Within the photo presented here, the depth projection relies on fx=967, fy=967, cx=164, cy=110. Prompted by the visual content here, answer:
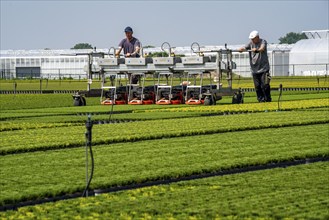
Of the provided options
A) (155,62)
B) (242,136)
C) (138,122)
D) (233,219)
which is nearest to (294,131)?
(242,136)

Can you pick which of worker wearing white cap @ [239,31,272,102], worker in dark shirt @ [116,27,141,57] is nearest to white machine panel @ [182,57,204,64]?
worker in dark shirt @ [116,27,141,57]

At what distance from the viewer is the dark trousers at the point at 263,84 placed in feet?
109

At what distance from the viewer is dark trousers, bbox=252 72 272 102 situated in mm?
33125

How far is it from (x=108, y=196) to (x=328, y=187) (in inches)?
107

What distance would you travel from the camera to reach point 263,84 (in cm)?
3341

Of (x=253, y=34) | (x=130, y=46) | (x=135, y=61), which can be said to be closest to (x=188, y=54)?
(x=130, y=46)

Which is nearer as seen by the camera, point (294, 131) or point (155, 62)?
point (294, 131)

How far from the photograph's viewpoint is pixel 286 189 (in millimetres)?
11852

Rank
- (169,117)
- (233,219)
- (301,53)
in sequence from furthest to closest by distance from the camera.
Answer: (301,53) < (169,117) < (233,219)

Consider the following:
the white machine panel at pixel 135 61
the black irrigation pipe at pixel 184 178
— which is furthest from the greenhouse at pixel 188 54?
the black irrigation pipe at pixel 184 178

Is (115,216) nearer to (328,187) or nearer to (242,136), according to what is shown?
(328,187)

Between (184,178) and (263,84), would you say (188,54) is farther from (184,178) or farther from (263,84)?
(184,178)

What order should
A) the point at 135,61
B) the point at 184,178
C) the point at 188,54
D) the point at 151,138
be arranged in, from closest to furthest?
the point at 184,178 < the point at 151,138 < the point at 135,61 < the point at 188,54

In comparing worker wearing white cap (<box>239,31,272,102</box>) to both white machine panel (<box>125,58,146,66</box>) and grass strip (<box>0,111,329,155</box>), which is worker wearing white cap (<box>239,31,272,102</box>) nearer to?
white machine panel (<box>125,58,146,66</box>)
